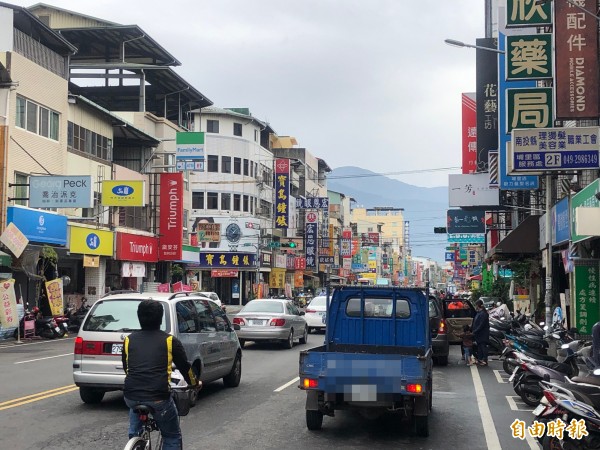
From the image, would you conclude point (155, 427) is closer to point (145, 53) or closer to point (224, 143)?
point (145, 53)

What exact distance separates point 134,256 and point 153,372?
33.5m

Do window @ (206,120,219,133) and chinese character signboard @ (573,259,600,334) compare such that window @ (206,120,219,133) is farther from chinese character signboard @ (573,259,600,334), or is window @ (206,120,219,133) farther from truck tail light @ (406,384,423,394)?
truck tail light @ (406,384,423,394)

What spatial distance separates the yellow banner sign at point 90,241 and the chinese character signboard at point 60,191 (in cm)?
347

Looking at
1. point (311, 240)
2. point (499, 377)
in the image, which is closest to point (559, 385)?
point (499, 377)

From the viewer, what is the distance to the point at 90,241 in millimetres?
32938

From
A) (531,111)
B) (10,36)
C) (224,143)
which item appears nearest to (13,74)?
(10,36)

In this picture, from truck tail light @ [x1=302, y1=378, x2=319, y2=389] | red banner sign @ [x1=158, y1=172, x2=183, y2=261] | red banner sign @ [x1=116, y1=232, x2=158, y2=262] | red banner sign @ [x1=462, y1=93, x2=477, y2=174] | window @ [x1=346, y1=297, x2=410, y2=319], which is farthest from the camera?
red banner sign @ [x1=158, y1=172, x2=183, y2=261]

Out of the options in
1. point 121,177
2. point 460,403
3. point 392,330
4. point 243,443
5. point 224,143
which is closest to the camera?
point 243,443

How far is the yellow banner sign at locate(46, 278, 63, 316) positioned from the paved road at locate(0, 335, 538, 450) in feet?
40.3

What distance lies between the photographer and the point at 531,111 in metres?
19.0

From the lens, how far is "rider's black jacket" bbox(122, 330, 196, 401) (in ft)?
18.9

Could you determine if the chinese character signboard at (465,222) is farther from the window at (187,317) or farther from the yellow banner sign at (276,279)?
the window at (187,317)

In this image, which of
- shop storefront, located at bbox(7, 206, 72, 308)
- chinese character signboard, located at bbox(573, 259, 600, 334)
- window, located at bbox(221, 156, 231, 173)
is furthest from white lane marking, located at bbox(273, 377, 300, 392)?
window, located at bbox(221, 156, 231, 173)

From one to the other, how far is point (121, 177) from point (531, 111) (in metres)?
25.0
